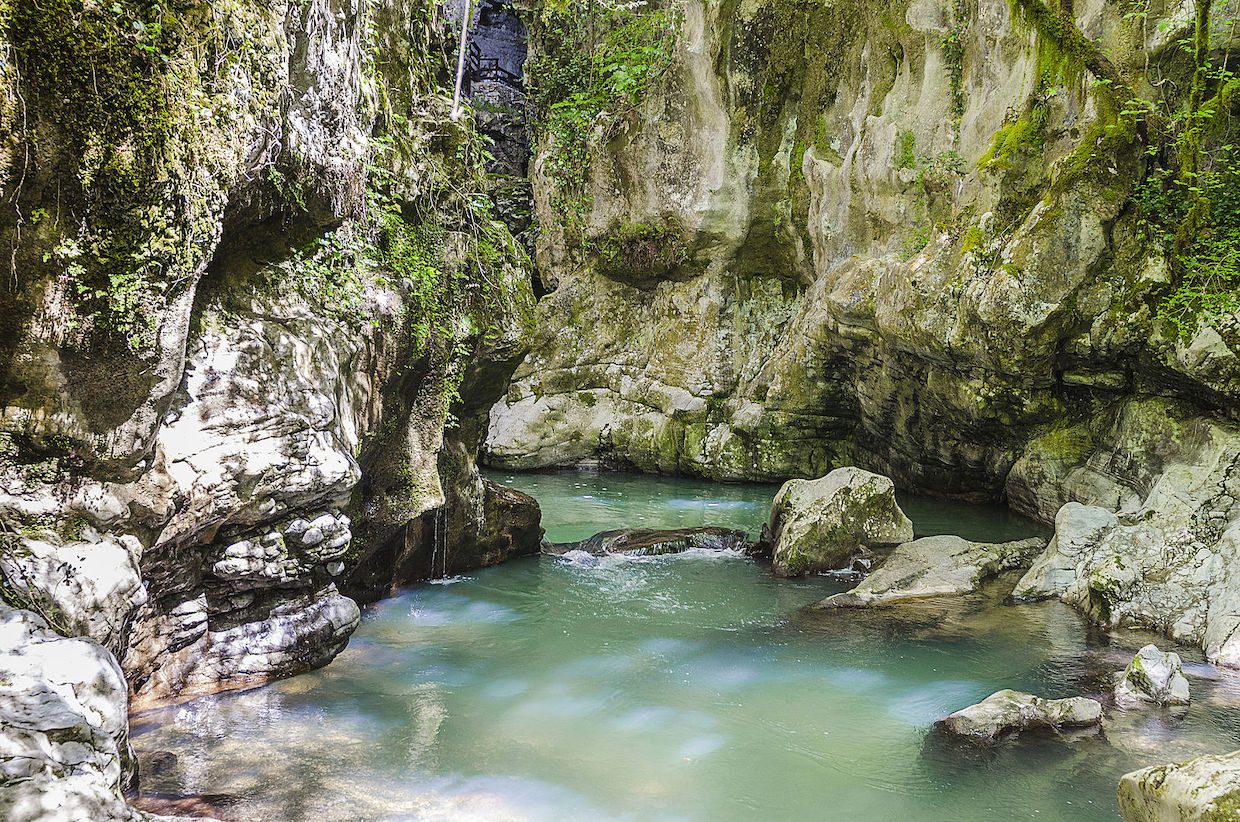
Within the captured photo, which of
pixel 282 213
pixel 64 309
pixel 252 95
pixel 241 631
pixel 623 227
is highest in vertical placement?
pixel 623 227

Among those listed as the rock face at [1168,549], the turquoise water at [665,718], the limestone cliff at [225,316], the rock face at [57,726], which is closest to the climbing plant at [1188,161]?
the rock face at [1168,549]

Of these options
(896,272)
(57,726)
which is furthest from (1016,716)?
(896,272)

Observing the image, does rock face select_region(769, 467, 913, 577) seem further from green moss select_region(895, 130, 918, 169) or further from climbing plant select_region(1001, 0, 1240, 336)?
green moss select_region(895, 130, 918, 169)

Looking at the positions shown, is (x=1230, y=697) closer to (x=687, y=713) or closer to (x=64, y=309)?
(x=687, y=713)

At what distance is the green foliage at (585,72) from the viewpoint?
1748 cm

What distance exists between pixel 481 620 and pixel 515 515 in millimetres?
2456

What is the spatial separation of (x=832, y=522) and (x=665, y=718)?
4.80m

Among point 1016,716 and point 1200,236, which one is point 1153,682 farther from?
point 1200,236

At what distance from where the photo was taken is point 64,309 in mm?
3436

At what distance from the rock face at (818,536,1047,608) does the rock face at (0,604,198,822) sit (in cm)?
666

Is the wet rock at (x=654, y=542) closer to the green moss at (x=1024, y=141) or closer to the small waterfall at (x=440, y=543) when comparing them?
the small waterfall at (x=440, y=543)

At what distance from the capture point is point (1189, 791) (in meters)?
3.20

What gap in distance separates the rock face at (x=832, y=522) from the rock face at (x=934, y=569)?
1.75ft

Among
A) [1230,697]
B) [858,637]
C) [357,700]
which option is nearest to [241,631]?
[357,700]
